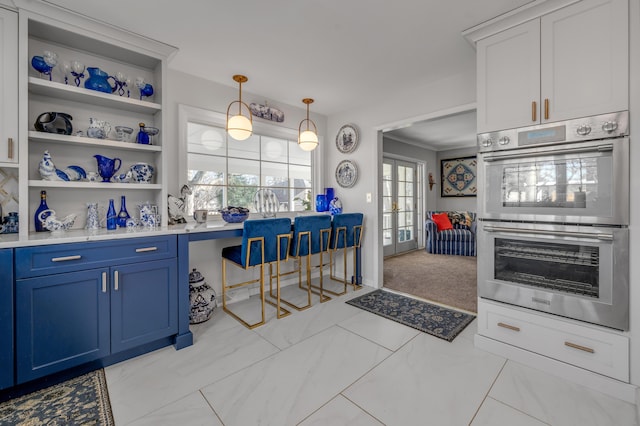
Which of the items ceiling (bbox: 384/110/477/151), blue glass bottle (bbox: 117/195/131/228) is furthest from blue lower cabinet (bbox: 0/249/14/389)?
ceiling (bbox: 384/110/477/151)

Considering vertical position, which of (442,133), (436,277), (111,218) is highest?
(442,133)

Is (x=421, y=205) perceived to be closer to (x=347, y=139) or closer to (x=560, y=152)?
(x=347, y=139)

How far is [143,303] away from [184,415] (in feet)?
2.94

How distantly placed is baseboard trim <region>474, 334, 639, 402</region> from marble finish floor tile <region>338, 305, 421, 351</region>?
0.54 m

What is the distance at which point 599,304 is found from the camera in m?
Result: 1.71

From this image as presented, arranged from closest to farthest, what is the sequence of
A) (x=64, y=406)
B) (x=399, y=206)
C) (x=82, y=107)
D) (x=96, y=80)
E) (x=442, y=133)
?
(x=64, y=406), (x=96, y=80), (x=82, y=107), (x=442, y=133), (x=399, y=206)

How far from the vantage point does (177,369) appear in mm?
1947

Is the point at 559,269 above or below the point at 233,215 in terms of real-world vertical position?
below

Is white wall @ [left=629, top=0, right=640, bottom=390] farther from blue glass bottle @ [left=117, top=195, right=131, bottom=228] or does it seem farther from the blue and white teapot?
Answer: blue glass bottle @ [left=117, top=195, right=131, bottom=228]

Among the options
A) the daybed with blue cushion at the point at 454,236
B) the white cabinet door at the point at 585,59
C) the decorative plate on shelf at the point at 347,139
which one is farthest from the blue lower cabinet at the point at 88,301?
the daybed with blue cushion at the point at 454,236

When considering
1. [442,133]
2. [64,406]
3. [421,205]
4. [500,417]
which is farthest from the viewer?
[421,205]

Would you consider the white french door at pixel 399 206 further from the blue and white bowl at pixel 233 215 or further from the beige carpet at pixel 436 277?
the blue and white bowl at pixel 233 215

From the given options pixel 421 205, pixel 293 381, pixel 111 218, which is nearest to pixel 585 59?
pixel 293 381

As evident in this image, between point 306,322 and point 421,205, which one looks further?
point 421,205
